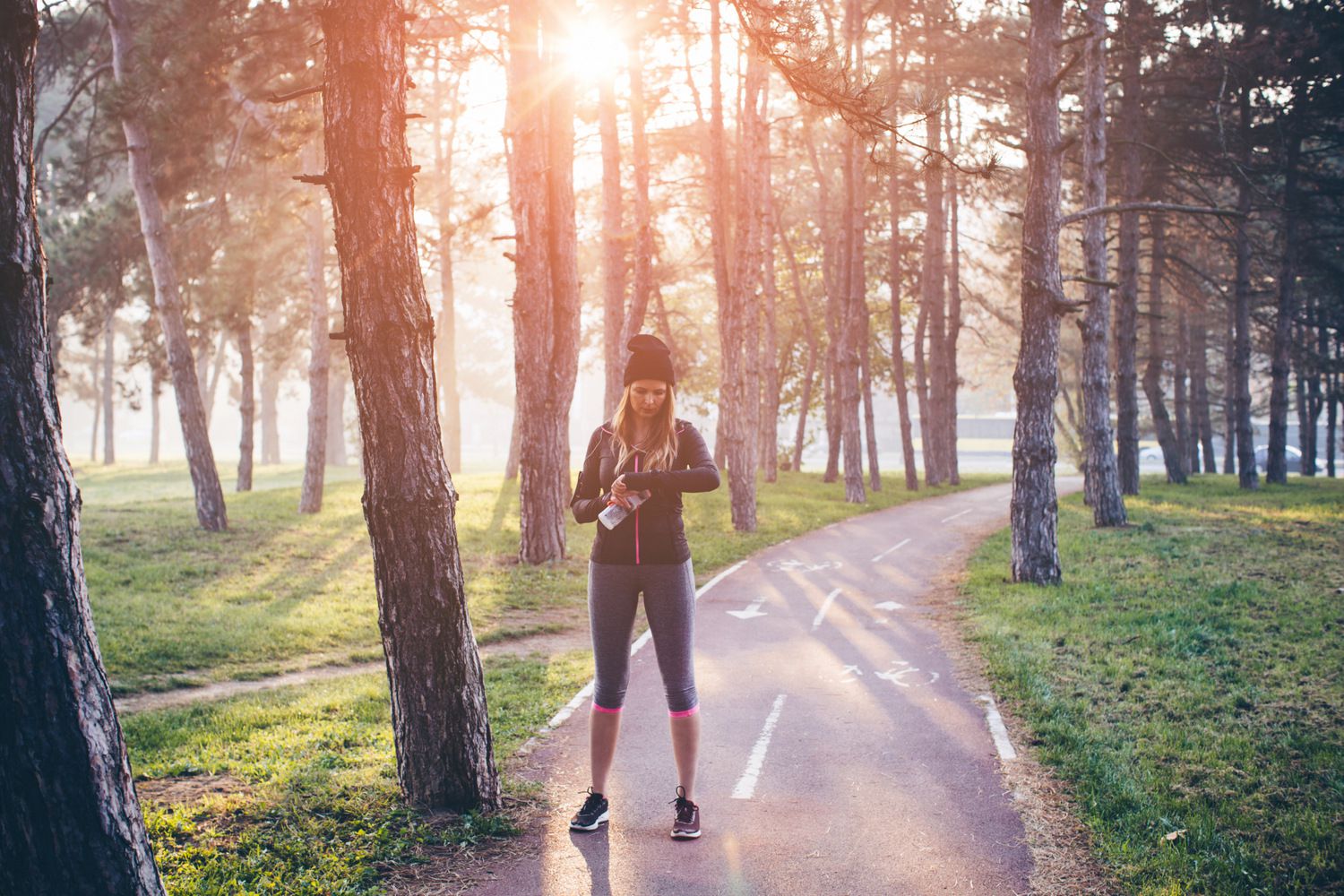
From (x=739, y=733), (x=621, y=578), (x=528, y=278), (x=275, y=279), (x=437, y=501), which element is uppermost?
(x=275, y=279)

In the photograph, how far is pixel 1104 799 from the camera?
552cm

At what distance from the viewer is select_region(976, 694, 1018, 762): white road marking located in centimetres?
651

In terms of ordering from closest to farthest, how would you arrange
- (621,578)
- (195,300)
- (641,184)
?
(621,578)
(641,184)
(195,300)

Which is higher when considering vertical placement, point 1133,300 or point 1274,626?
point 1133,300

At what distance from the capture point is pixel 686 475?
4.92m

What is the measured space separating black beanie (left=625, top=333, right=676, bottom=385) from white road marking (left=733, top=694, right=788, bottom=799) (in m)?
2.62

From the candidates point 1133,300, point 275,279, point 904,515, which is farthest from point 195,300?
point 1133,300

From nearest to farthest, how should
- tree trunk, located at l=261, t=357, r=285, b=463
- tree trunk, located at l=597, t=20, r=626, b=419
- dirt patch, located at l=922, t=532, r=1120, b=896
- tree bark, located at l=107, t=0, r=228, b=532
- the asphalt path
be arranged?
dirt patch, located at l=922, t=532, r=1120, b=896, the asphalt path, tree bark, located at l=107, t=0, r=228, b=532, tree trunk, located at l=597, t=20, r=626, b=419, tree trunk, located at l=261, t=357, r=285, b=463

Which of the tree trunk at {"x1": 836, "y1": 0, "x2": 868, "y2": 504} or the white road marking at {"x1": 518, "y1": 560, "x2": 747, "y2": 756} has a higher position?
the tree trunk at {"x1": 836, "y1": 0, "x2": 868, "y2": 504}

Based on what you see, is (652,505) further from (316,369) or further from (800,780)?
(316,369)

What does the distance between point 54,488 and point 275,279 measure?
1025 inches

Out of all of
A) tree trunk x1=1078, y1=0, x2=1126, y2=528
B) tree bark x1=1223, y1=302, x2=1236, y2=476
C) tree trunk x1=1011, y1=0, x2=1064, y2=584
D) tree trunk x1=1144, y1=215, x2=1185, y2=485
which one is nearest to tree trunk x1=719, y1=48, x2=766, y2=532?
tree trunk x1=1078, y1=0, x2=1126, y2=528

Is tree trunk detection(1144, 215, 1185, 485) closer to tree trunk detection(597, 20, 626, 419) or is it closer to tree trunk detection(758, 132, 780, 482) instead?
tree trunk detection(758, 132, 780, 482)

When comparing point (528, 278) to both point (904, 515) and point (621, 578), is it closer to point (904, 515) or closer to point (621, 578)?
point (621, 578)
